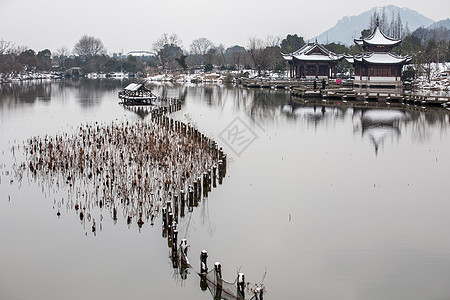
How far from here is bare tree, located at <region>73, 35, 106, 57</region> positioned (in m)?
138

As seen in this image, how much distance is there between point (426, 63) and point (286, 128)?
46.5 metres

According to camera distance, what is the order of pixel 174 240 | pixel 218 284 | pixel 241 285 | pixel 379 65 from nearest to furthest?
pixel 241 285 < pixel 218 284 < pixel 174 240 < pixel 379 65

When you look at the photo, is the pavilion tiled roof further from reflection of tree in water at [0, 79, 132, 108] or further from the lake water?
the lake water

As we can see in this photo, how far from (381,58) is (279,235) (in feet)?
153

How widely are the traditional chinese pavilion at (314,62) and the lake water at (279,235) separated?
140ft

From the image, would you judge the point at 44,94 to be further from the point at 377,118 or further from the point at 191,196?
the point at 191,196

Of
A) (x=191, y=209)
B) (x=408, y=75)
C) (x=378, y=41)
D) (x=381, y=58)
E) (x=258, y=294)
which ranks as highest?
(x=378, y=41)

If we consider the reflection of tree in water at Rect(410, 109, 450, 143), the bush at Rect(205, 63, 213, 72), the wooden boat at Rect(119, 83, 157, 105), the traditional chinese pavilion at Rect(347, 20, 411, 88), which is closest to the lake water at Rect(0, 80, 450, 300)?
the reflection of tree in water at Rect(410, 109, 450, 143)

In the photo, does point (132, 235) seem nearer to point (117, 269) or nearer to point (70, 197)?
point (117, 269)

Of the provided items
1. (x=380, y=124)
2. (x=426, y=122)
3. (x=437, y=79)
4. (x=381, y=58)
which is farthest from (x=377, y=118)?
(x=437, y=79)

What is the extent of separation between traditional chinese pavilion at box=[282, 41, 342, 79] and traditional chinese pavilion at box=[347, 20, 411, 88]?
7452 mm

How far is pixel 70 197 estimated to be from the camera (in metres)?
14.8

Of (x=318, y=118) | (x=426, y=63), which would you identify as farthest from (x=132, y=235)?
(x=426, y=63)

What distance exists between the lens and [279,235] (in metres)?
12.2
